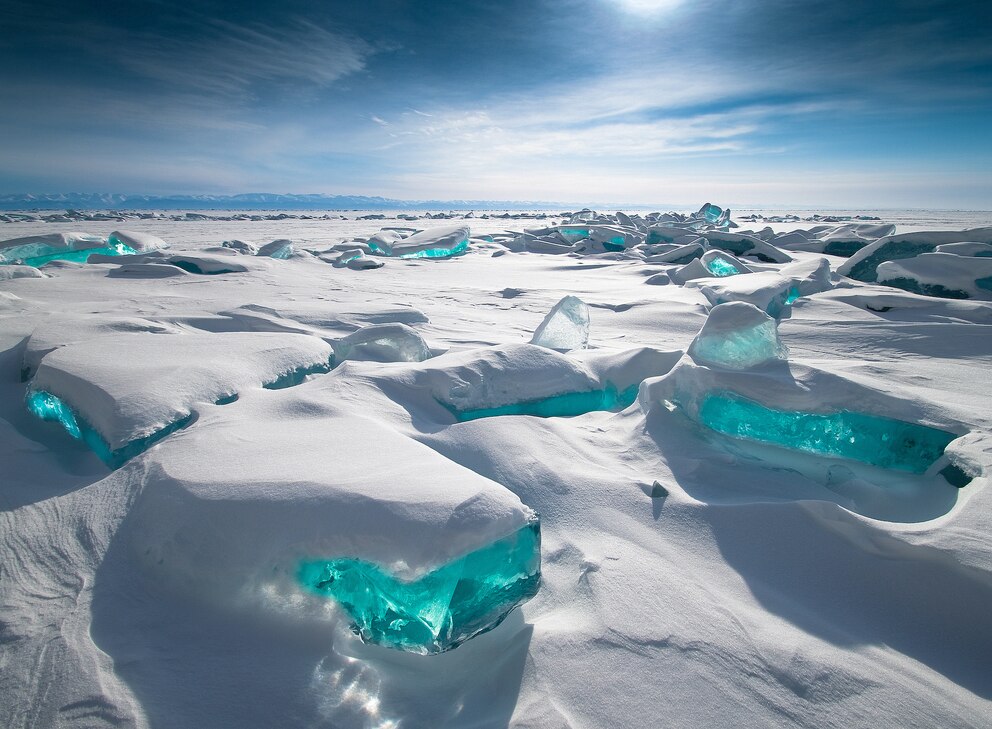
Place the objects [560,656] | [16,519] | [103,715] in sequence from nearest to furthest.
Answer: [103,715], [560,656], [16,519]

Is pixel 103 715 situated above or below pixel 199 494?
below

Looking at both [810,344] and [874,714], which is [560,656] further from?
[810,344]

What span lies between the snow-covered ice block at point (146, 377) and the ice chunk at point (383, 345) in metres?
0.12

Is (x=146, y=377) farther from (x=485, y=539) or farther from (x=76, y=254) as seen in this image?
(x=76, y=254)

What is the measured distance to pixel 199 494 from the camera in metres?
1.12

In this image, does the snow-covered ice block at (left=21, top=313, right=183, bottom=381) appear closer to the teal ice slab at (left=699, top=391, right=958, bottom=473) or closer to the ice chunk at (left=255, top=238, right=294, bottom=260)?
the teal ice slab at (left=699, top=391, right=958, bottom=473)

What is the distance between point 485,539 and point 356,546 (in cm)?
26

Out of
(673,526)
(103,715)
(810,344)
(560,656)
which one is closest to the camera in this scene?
(103,715)

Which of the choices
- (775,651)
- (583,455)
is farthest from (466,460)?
(775,651)

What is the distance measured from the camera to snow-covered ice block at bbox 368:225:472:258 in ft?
26.9

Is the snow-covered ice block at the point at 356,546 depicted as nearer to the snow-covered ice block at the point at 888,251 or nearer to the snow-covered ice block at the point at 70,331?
the snow-covered ice block at the point at 70,331

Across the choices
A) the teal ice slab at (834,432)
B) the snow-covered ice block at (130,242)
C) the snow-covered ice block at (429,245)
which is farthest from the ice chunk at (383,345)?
the snow-covered ice block at (130,242)

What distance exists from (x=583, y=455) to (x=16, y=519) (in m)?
1.56

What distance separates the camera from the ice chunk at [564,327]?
279cm
